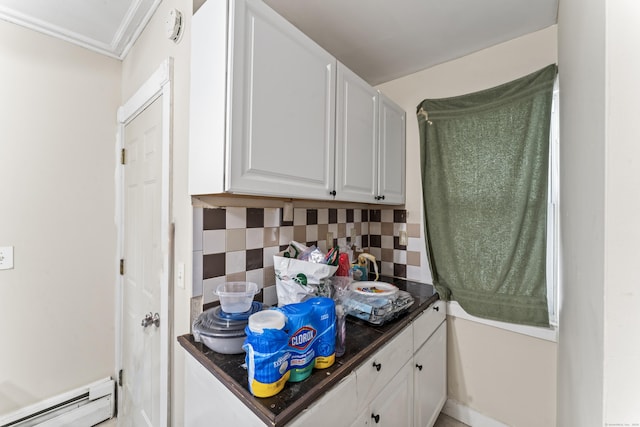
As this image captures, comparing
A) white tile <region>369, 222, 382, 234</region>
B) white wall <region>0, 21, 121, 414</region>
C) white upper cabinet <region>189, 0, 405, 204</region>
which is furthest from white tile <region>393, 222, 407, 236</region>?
white wall <region>0, 21, 121, 414</region>

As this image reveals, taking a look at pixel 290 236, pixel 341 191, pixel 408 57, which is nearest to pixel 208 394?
pixel 290 236

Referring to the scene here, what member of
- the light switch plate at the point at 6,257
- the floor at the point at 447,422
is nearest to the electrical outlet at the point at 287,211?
the light switch plate at the point at 6,257

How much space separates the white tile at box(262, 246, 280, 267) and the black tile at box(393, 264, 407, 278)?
41.8 inches

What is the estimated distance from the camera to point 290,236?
56.5 inches

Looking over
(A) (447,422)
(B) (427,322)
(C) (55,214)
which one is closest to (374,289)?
(B) (427,322)

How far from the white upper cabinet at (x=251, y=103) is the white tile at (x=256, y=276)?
47 cm

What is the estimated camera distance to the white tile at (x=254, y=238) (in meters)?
1.22

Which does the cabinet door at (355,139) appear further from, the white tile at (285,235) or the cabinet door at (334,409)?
the cabinet door at (334,409)

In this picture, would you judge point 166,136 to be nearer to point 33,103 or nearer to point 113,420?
point 33,103

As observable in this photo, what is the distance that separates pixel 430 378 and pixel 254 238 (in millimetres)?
1303

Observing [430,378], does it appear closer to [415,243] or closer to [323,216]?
[415,243]

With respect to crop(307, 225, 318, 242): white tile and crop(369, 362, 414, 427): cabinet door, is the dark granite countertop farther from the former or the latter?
crop(307, 225, 318, 242): white tile

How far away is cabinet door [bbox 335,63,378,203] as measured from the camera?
1.29m

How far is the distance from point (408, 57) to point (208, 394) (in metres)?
2.10
